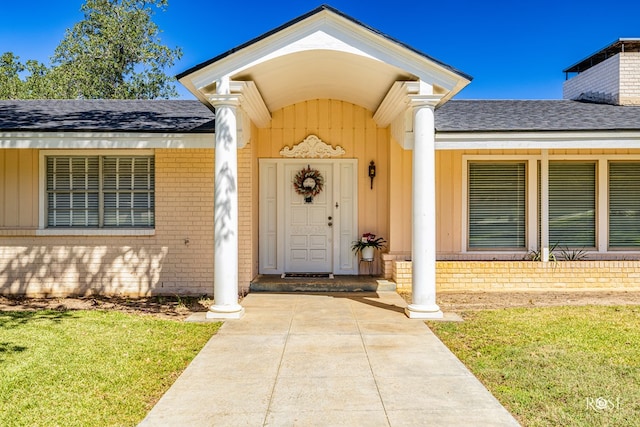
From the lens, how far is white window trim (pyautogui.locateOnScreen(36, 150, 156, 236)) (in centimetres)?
913

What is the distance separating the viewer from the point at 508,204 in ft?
32.8

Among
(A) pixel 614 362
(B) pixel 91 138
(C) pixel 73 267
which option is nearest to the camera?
(A) pixel 614 362

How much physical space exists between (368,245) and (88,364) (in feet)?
20.0

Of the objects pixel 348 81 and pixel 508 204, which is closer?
pixel 348 81

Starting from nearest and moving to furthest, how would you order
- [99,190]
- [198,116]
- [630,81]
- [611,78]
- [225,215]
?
[225,215]
[99,190]
[198,116]
[630,81]
[611,78]

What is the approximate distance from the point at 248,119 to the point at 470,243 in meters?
5.10

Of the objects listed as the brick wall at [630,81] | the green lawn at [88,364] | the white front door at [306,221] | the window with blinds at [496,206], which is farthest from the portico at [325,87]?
the brick wall at [630,81]

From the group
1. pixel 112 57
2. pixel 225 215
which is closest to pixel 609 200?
pixel 225 215

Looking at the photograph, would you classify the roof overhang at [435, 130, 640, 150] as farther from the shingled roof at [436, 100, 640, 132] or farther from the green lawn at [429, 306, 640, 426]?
the green lawn at [429, 306, 640, 426]

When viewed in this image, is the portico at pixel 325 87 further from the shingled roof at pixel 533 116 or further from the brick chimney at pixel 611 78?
the brick chimney at pixel 611 78

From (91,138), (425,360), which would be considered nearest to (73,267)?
(91,138)

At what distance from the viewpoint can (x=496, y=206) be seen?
10008mm

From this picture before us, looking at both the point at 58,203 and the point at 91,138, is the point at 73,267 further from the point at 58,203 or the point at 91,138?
the point at 91,138

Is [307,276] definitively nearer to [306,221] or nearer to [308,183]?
[306,221]
